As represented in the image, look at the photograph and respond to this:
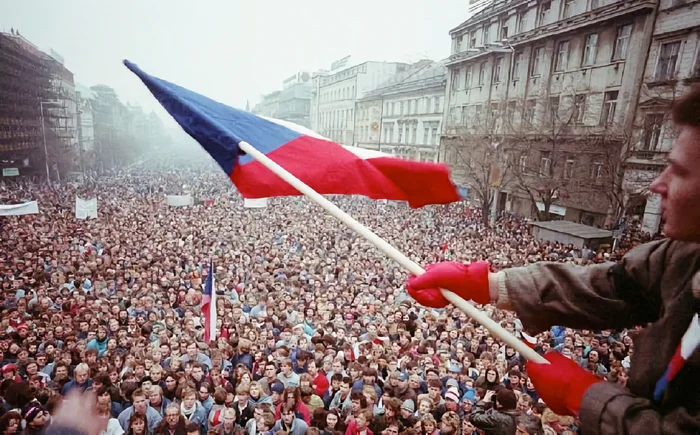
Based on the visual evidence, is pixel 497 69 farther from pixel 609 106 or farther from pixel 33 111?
pixel 33 111

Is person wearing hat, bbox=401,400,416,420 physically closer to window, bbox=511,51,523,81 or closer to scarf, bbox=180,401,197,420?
scarf, bbox=180,401,197,420

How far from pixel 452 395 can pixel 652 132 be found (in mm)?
8519

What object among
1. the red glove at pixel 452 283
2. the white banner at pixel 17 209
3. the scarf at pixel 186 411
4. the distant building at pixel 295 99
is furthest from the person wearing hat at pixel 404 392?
the distant building at pixel 295 99

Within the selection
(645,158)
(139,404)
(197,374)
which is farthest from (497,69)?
(139,404)

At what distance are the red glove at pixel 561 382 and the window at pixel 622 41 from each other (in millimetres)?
11702

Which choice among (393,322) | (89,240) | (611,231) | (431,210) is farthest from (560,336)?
(89,240)

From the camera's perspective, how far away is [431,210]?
14.8m

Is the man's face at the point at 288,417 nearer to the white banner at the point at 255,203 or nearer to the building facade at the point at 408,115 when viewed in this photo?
the white banner at the point at 255,203

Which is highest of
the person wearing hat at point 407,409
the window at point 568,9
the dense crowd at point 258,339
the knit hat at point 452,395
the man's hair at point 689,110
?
the window at point 568,9

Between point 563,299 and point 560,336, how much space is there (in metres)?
5.84

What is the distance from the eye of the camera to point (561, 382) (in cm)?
112

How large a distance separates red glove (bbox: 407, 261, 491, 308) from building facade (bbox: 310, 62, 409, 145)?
967 inches

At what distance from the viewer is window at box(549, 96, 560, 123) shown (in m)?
11.9

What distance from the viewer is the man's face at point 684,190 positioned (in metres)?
0.91
